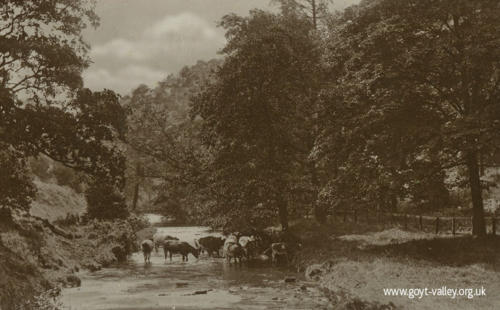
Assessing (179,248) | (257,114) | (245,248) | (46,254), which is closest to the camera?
(46,254)

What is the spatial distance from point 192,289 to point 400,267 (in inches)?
332

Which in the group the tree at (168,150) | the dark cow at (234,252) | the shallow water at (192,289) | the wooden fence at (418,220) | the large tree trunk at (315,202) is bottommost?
the shallow water at (192,289)

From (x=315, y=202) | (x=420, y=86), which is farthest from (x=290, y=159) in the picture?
(x=420, y=86)

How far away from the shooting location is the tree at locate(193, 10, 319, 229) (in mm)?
37281

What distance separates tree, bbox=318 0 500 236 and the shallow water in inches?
306

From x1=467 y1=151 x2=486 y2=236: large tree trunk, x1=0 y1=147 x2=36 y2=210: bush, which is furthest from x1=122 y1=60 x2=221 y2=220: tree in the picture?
x1=467 y1=151 x2=486 y2=236: large tree trunk

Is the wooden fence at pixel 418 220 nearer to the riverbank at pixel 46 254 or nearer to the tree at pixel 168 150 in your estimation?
the tree at pixel 168 150

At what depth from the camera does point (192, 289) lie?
2405 centimetres

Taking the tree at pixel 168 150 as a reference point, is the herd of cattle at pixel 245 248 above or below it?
below

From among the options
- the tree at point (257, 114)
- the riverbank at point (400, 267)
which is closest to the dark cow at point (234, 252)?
the riverbank at point (400, 267)

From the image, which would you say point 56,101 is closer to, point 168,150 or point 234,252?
point 234,252

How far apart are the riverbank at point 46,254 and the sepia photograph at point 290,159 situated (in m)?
0.14

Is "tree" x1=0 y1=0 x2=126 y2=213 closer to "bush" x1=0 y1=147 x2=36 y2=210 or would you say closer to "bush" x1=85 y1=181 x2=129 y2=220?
"bush" x1=0 y1=147 x2=36 y2=210

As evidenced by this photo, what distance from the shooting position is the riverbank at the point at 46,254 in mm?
20609
